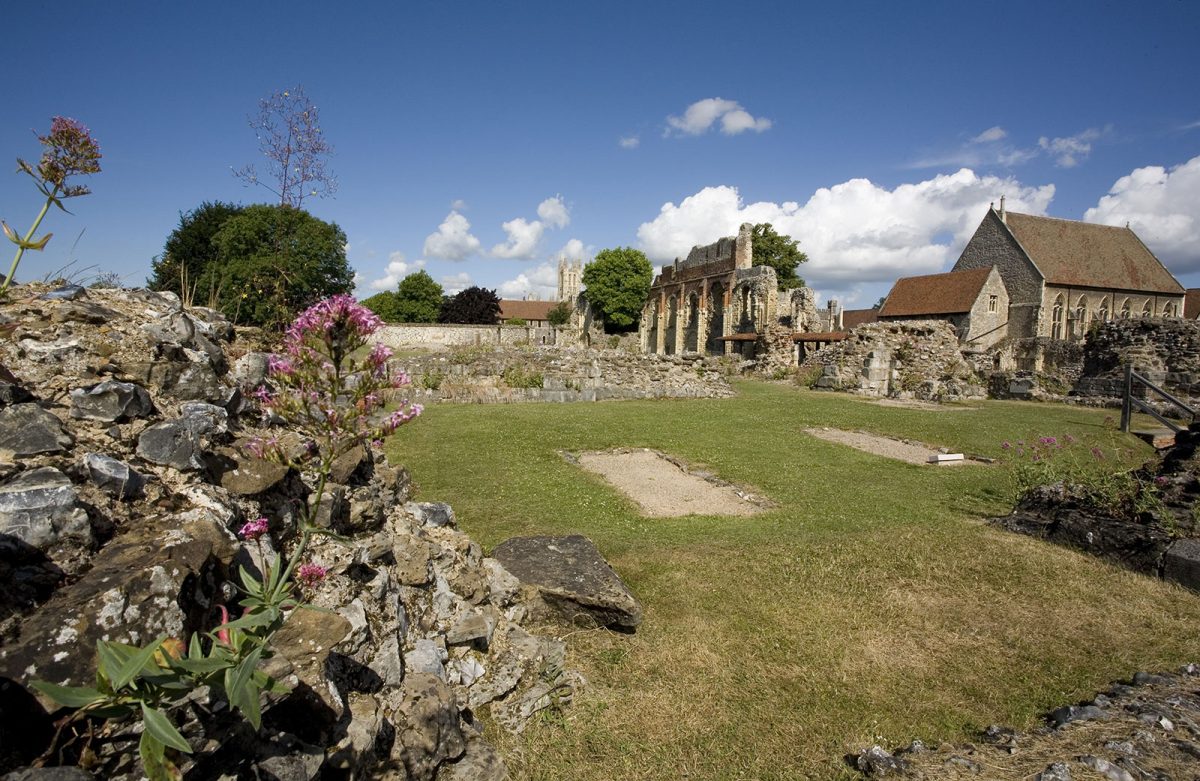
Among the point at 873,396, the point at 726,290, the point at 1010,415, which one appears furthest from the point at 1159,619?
the point at 726,290

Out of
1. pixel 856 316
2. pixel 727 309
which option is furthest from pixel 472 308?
pixel 856 316

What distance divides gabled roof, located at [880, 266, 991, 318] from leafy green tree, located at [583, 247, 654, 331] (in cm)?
2472

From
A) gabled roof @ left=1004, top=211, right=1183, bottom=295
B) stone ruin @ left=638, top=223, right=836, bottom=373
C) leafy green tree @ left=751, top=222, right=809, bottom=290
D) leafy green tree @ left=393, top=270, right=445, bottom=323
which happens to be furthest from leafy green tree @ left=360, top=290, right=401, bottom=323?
gabled roof @ left=1004, top=211, right=1183, bottom=295

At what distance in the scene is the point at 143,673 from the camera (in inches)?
68.8

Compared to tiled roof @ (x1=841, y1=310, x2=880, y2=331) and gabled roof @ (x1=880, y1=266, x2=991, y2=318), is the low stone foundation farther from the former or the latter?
tiled roof @ (x1=841, y1=310, x2=880, y2=331)

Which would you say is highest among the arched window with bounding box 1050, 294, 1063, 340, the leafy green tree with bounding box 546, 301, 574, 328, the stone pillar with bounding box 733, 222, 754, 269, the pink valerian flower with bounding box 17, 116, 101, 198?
the stone pillar with bounding box 733, 222, 754, 269

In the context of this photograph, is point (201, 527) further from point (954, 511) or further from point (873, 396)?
point (873, 396)

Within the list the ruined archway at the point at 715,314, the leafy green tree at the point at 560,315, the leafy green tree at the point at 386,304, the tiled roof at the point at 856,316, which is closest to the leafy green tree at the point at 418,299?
the leafy green tree at the point at 386,304

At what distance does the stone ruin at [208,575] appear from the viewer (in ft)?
6.67

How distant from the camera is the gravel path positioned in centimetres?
746

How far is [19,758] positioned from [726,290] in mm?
40674

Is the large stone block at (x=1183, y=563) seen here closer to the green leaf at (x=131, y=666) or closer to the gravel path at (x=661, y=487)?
the gravel path at (x=661, y=487)

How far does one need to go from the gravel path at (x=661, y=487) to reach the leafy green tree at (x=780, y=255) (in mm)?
41979

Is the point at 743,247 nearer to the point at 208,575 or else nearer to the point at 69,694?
the point at 208,575
